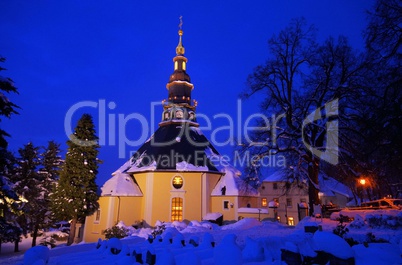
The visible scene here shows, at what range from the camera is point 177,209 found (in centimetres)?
3166

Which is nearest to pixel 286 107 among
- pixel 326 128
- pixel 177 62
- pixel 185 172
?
pixel 326 128

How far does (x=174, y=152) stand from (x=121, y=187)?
7.06 meters

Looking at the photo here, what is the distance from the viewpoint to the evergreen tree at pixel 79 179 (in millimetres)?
26609

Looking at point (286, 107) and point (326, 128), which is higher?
point (286, 107)

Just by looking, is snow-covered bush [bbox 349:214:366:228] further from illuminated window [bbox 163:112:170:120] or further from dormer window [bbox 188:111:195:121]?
illuminated window [bbox 163:112:170:120]

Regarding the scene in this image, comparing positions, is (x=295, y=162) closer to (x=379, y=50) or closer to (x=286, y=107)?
(x=286, y=107)

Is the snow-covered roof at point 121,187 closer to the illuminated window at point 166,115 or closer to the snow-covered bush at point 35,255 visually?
the illuminated window at point 166,115

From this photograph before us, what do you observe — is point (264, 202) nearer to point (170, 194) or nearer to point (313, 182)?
point (170, 194)

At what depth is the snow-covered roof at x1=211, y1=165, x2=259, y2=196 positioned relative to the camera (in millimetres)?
32062

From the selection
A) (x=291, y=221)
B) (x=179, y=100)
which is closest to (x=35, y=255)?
(x=179, y=100)

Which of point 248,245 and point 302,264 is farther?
point 248,245

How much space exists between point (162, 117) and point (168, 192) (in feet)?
45.8

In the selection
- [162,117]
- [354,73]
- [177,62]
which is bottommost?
[354,73]

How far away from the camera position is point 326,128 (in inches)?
770
